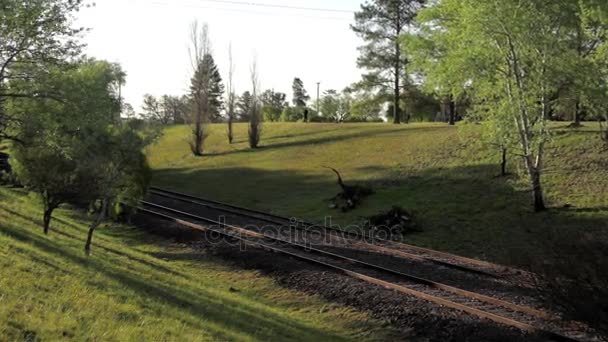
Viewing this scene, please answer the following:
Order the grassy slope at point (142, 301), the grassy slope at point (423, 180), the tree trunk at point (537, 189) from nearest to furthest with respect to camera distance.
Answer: the grassy slope at point (142, 301) → the grassy slope at point (423, 180) → the tree trunk at point (537, 189)

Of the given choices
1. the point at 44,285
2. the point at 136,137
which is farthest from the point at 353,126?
the point at 44,285

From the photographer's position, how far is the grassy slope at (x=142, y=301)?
7.79 meters

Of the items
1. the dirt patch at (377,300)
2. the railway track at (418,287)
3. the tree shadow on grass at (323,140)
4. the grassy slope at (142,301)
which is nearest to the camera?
the grassy slope at (142,301)

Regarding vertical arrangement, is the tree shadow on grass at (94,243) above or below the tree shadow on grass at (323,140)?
below

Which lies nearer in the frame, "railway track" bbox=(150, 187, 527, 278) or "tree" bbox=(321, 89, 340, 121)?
"railway track" bbox=(150, 187, 527, 278)

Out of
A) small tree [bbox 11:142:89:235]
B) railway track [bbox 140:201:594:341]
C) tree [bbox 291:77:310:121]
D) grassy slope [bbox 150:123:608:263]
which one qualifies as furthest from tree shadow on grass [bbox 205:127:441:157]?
tree [bbox 291:77:310:121]

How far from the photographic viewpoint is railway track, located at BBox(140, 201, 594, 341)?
1012 cm

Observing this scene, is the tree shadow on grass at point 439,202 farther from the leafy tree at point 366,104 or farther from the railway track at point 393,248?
the leafy tree at point 366,104

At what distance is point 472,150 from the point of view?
3341 centimetres

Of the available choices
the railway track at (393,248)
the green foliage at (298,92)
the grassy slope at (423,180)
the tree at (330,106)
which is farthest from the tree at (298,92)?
the railway track at (393,248)

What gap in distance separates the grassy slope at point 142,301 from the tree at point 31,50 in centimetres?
439

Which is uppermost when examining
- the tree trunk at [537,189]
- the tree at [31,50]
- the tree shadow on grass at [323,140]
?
the tree at [31,50]

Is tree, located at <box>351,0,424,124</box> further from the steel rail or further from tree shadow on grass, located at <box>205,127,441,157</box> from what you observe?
the steel rail

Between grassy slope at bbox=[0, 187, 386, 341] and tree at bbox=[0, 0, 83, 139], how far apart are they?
14.4 feet
